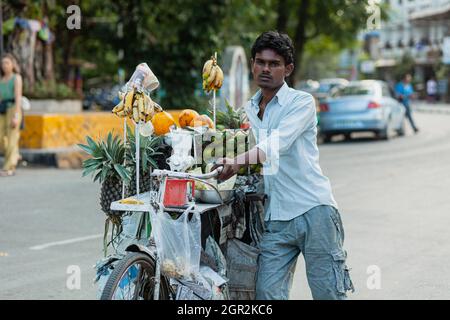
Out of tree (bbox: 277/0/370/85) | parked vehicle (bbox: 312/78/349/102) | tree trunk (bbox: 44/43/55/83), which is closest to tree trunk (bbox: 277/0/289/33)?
tree (bbox: 277/0/370/85)

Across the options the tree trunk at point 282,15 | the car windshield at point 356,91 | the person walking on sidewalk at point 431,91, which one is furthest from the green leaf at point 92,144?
the person walking on sidewalk at point 431,91

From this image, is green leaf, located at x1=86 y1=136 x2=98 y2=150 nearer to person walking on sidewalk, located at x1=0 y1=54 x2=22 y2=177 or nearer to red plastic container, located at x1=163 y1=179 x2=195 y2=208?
red plastic container, located at x1=163 y1=179 x2=195 y2=208

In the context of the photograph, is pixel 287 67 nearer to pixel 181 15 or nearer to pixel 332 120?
pixel 332 120

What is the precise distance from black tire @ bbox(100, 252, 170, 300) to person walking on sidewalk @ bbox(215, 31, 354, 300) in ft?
1.54

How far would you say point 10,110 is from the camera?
1309 centimetres

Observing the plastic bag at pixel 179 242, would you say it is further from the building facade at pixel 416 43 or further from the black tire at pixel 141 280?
the building facade at pixel 416 43

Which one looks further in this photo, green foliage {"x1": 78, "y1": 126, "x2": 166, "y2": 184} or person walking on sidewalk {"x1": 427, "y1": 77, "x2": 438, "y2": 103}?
person walking on sidewalk {"x1": 427, "y1": 77, "x2": 438, "y2": 103}

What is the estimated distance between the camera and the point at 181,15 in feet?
74.9

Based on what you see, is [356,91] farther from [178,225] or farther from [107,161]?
[178,225]

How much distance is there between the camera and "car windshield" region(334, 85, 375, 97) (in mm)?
21769

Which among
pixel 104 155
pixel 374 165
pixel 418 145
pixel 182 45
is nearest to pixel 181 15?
pixel 182 45

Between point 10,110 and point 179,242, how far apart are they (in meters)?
9.63

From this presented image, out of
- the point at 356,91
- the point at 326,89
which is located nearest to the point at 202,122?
the point at 356,91
